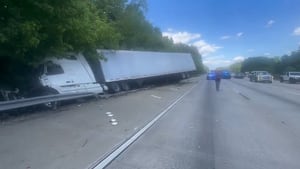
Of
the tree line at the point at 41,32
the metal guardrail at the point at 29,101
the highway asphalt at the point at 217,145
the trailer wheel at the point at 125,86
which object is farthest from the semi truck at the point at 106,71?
the highway asphalt at the point at 217,145

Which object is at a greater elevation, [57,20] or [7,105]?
[57,20]

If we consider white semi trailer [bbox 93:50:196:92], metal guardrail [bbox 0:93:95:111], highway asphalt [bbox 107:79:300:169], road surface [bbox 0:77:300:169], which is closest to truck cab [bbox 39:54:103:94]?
metal guardrail [bbox 0:93:95:111]

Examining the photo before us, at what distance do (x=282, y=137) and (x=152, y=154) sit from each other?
386cm

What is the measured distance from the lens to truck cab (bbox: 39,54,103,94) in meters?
18.3

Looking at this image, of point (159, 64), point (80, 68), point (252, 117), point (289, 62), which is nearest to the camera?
point (252, 117)

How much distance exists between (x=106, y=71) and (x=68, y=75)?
21.9 ft

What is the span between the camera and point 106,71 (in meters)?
26.4

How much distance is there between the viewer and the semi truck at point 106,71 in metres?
18.7

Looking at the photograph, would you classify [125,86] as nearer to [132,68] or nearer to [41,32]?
[132,68]

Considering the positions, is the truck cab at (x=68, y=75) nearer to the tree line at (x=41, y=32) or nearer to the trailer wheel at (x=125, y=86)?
the tree line at (x=41, y=32)

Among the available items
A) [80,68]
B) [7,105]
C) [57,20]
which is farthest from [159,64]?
[7,105]

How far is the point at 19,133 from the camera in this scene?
10555 millimetres

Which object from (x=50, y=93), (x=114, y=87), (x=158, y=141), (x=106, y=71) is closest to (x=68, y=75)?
(x=50, y=93)

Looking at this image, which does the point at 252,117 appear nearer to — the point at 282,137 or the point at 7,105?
the point at 282,137
